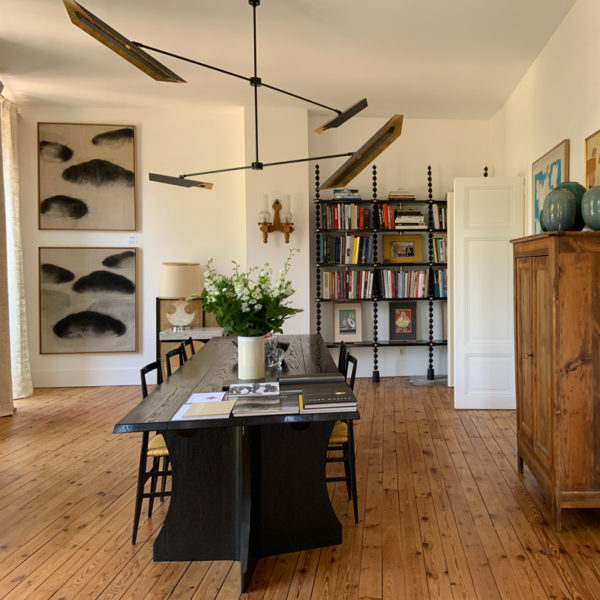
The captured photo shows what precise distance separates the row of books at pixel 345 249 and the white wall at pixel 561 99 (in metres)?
1.73

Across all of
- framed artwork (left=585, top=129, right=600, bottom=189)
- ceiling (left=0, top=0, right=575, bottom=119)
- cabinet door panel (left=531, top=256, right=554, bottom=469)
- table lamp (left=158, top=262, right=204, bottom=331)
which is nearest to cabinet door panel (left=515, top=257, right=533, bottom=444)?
cabinet door panel (left=531, top=256, right=554, bottom=469)

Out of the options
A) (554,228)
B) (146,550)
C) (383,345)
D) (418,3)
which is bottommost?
(146,550)

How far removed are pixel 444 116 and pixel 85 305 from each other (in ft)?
15.6

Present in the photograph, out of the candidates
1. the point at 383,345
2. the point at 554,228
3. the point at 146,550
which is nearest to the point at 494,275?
the point at 383,345

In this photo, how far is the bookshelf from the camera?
5.87 meters

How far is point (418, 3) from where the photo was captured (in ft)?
11.4

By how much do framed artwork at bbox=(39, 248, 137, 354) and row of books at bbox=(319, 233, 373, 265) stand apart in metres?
2.20

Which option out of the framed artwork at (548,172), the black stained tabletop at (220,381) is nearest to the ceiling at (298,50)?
the framed artwork at (548,172)

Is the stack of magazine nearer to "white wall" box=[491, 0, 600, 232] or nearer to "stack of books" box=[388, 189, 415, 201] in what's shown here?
"white wall" box=[491, 0, 600, 232]

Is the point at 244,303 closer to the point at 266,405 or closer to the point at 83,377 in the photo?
the point at 266,405

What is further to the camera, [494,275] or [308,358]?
[494,275]

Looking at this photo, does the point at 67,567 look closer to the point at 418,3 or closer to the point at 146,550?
the point at 146,550

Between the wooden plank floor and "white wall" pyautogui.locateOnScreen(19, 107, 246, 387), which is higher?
"white wall" pyautogui.locateOnScreen(19, 107, 246, 387)

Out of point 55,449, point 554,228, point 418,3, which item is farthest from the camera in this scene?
point 55,449
